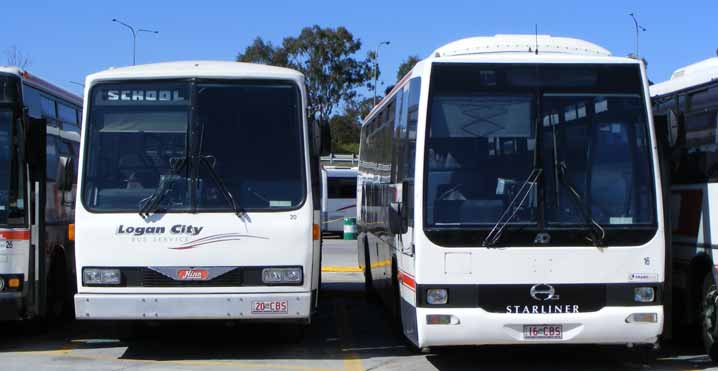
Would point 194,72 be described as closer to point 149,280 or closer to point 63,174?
point 63,174

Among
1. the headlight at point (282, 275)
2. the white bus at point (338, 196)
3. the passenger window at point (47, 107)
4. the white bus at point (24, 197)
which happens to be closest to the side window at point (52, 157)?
the white bus at point (24, 197)

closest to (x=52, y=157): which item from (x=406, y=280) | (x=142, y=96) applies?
(x=142, y=96)

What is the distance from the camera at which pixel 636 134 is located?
941 cm

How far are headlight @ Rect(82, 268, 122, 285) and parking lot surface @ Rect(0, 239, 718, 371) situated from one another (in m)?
0.91

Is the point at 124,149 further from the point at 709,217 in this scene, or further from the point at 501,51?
the point at 709,217

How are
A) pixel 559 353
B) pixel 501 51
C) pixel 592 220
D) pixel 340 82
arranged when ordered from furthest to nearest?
pixel 340 82
pixel 559 353
pixel 501 51
pixel 592 220

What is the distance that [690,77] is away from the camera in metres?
11.9

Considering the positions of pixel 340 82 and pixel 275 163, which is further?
pixel 340 82

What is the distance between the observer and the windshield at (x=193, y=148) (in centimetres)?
1021

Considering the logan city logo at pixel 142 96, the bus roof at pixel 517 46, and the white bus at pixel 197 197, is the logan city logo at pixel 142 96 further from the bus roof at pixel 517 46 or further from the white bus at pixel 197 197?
the bus roof at pixel 517 46

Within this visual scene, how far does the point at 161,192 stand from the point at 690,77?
6567mm

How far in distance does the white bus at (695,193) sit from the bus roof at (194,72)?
4.06 metres

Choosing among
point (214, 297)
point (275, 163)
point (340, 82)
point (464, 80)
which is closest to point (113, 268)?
point (214, 297)

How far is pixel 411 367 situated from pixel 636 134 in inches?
132
